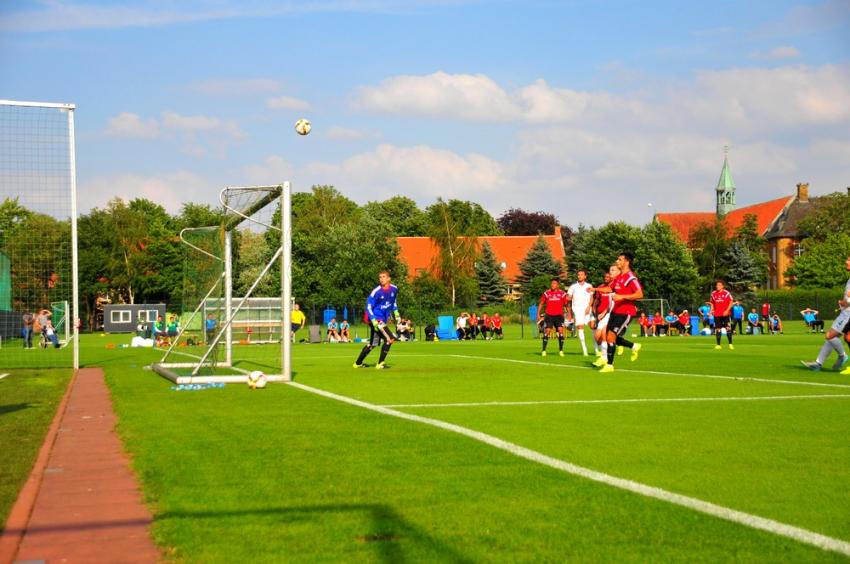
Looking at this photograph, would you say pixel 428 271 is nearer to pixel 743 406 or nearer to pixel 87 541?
pixel 743 406

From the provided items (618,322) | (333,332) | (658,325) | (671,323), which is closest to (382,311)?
(618,322)

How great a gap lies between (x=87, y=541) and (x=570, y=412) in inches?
273

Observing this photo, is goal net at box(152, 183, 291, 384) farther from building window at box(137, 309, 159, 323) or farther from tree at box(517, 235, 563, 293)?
tree at box(517, 235, 563, 293)

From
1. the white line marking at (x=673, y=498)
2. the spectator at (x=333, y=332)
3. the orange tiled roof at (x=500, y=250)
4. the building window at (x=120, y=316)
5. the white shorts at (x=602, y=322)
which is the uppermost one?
the orange tiled roof at (x=500, y=250)

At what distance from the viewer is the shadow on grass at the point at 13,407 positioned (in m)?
12.8

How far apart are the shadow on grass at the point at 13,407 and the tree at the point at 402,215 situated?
117 meters

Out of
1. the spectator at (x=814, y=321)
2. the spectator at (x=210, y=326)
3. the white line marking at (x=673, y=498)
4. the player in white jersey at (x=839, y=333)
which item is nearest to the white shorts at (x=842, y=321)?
the player in white jersey at (x=839, y=333)

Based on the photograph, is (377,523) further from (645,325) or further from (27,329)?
(645,325)

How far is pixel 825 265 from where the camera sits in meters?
103

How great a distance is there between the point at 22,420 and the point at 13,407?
1982mm

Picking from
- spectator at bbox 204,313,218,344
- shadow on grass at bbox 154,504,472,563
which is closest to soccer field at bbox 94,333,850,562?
shadow on grass at bbox 154,504,472,563

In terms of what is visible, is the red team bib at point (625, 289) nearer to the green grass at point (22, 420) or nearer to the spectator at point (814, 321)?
the green grass at point (22, 420)

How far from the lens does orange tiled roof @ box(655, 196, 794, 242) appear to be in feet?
454

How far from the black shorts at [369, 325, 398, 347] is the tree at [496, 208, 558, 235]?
111245mm
